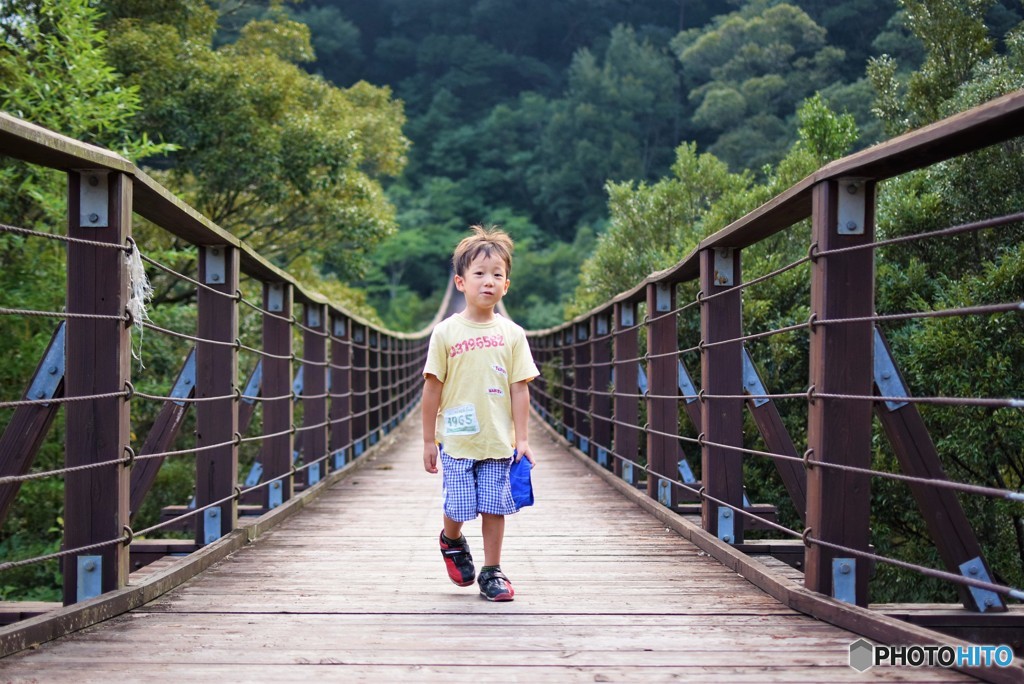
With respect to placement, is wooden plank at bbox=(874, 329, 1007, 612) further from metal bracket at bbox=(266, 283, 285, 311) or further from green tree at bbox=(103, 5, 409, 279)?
green tree at bbox=(103, 5, 409, 279)

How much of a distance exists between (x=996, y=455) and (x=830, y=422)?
15.8 feet

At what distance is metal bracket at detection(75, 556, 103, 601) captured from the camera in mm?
2312

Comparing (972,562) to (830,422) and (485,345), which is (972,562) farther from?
(485,345)

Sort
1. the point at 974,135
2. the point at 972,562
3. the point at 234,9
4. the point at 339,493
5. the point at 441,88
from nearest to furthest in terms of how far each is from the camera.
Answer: the point at 974,135 < the point at 972,562 < the point at 339,493 < the point at 234,9 < the point at 441,88

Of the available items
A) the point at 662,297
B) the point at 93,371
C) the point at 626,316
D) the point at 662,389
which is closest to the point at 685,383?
the point at 662,389

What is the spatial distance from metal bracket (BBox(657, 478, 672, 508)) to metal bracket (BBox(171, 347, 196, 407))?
180cm

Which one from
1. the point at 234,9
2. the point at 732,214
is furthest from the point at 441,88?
the point at 732,214

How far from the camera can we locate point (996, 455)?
6.50 metres

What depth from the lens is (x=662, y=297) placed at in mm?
4195

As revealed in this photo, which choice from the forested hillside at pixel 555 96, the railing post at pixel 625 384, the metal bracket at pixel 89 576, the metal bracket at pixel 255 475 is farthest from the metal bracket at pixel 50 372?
the forested hillside at pixel 555 96

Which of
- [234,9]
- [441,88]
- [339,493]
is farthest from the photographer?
[441,88]

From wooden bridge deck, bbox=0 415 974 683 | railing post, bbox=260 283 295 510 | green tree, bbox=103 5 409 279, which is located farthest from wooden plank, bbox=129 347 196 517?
green tree, bbox=103 5 409 279

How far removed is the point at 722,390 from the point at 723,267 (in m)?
0.39

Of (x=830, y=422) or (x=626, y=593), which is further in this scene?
(x=626, y=593)
